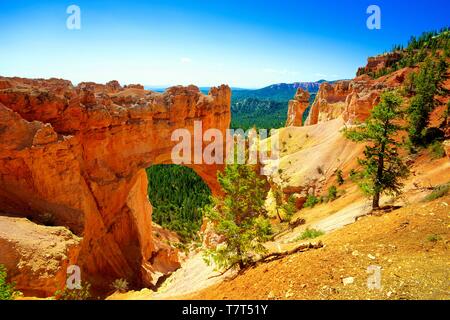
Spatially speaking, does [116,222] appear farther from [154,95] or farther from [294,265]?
[294,265]

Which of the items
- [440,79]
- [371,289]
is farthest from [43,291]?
[440,79]

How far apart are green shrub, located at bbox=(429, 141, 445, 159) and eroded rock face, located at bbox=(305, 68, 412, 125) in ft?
24.1

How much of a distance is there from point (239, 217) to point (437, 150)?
68.7 feet

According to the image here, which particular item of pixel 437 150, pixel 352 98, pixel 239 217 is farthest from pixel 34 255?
pixel 352 98

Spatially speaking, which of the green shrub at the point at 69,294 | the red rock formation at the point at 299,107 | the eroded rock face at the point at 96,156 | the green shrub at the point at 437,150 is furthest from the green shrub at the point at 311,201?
the red rock formation at the point at 299,107

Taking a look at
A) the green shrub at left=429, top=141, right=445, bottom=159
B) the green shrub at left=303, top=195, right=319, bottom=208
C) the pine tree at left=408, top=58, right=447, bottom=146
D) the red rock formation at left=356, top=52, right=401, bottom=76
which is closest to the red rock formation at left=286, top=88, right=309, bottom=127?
the red rock formation at left=356, top=52, right=401, bottom=76

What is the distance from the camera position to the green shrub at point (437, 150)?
84.0ft

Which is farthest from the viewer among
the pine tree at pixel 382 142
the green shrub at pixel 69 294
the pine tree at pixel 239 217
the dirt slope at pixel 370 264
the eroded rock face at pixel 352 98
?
the eroded rock face at pixel 352 98

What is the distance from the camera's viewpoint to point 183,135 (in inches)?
1454

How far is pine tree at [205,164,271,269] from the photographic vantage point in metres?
14.4

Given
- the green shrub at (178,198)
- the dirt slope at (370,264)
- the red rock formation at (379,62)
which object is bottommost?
the green shrub at (178,198)

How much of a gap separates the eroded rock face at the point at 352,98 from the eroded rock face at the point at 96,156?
17.4 meters

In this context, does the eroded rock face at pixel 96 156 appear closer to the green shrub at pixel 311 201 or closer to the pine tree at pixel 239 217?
the pine tree at pixel 239 217
